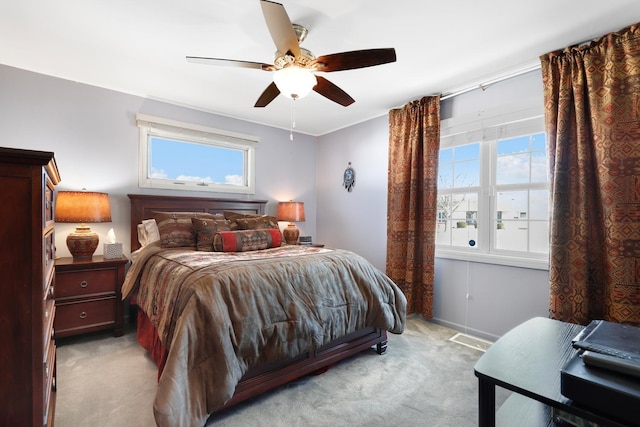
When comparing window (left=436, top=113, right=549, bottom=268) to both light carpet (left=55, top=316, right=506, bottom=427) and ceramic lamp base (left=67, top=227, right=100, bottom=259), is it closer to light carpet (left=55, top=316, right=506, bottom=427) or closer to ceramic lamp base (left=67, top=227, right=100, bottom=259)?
light carpet (left=55, top=316, right=506, bottom=427)

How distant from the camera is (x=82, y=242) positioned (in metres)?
2.75

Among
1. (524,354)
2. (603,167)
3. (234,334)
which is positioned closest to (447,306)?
(603,167)

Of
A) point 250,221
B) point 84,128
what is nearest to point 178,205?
point 250,221

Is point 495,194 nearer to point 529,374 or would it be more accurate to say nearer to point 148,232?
point 529,374

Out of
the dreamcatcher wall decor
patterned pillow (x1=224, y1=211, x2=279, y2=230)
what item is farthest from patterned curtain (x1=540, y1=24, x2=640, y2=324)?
patterned pillow (x1=224, y1=211, x2=279, y2=230)

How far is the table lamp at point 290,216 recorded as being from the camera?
420cm

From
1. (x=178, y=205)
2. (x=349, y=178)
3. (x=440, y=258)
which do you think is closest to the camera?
(x=440, y=258)

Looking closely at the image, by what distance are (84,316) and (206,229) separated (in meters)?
1.28

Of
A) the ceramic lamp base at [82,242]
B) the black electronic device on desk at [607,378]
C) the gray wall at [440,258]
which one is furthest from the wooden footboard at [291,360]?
the black electronic device on desk at [607,378]

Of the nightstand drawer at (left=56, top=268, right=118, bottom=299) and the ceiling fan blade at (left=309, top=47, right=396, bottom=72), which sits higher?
the ceiling fan blade at (left=309, top=47, right=396, bottom=72)

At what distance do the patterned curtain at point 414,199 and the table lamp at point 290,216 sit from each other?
52.9 inches

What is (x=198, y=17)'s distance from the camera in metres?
1.99

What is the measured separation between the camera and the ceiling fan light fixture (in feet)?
6.38

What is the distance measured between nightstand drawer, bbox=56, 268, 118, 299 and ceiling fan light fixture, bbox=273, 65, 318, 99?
235cm
